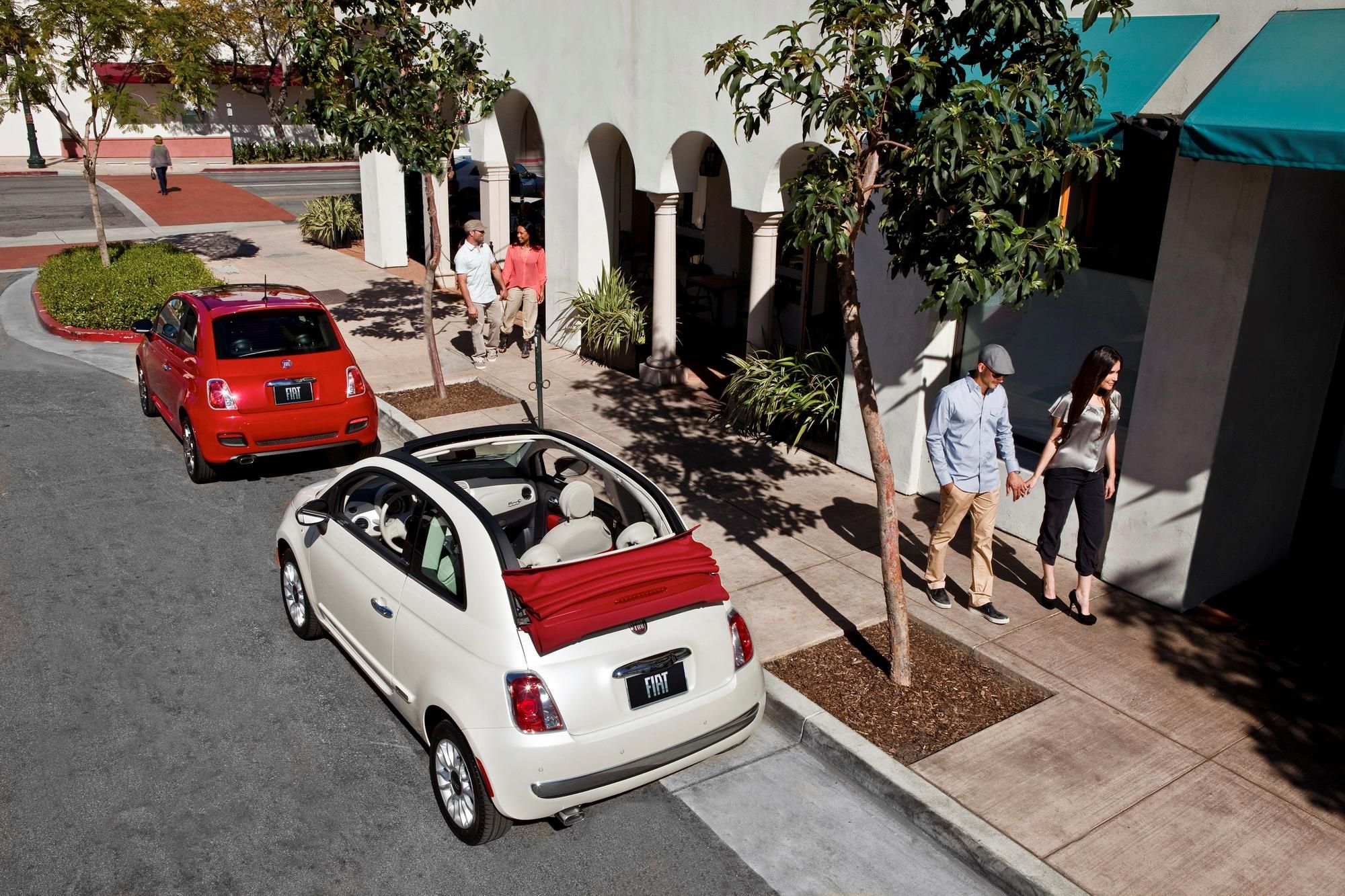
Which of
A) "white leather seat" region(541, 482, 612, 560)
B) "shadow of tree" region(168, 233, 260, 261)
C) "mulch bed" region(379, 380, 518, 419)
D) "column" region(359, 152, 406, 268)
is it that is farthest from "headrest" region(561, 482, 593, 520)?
"shadow of tree" region(168, 233, 260, 261)

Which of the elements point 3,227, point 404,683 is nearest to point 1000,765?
point 404,683

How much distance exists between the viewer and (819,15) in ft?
32.9

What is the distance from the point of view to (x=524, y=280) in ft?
46.2

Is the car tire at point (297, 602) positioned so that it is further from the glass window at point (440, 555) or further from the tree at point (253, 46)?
the tree at point (253, 46)

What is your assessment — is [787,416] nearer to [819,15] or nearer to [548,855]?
[819,15]

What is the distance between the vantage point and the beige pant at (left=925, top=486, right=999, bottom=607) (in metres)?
7.52

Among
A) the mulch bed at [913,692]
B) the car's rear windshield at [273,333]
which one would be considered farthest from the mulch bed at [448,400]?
the mulch bed at [913,692]

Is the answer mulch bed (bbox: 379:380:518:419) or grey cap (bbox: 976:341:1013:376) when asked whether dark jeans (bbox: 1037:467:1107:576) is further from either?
mulch bed (bbox: 379:380:518:419)

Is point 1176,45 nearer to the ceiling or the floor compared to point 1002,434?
nearer to the ceiling

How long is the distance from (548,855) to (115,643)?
12.1 ft

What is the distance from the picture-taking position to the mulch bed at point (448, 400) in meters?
12.2

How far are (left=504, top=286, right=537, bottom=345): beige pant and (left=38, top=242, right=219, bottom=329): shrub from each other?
420cm

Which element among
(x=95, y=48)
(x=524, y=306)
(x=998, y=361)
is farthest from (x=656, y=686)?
(x=95, y=48)

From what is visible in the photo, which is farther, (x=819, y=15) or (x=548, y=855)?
(x=819, y=15)
